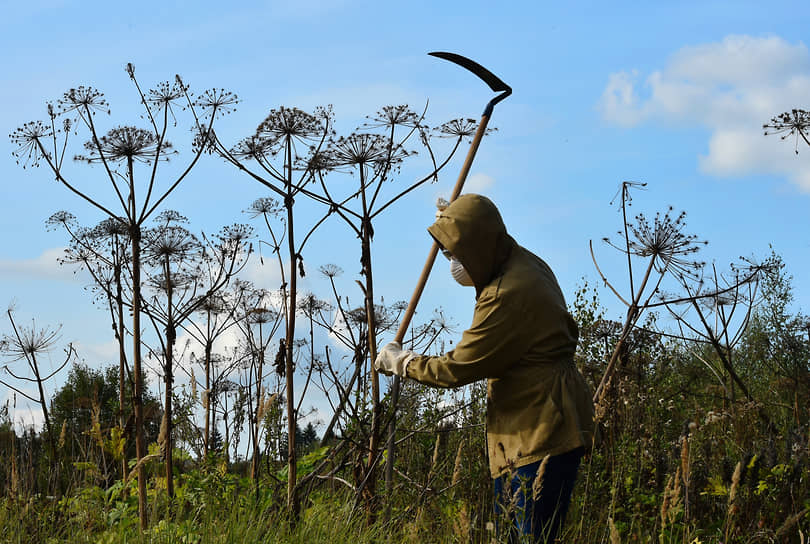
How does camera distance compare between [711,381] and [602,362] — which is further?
[711,381]

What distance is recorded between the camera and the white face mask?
199 inches

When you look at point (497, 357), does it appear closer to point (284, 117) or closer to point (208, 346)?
point (284, 117)

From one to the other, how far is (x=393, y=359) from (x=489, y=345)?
0.71m

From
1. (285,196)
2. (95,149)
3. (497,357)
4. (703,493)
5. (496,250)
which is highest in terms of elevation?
(95,149)

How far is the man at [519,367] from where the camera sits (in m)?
4.55

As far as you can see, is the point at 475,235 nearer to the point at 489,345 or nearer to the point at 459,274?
the point at 459,274

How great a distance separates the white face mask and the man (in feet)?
0.43

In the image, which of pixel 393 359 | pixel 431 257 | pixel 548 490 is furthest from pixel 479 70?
pixel 548 490

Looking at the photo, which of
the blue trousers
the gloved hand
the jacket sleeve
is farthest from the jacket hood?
the blue trousers

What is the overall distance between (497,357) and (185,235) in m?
3.07

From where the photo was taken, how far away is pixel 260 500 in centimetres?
594

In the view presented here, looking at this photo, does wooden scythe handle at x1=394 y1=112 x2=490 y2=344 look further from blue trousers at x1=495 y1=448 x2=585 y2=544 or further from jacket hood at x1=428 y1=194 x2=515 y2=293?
blue trousers at x1=495 y1=448 x2=585 y2=544

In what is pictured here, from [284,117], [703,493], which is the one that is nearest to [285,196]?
[284,117]

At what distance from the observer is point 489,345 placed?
4.55 metres
